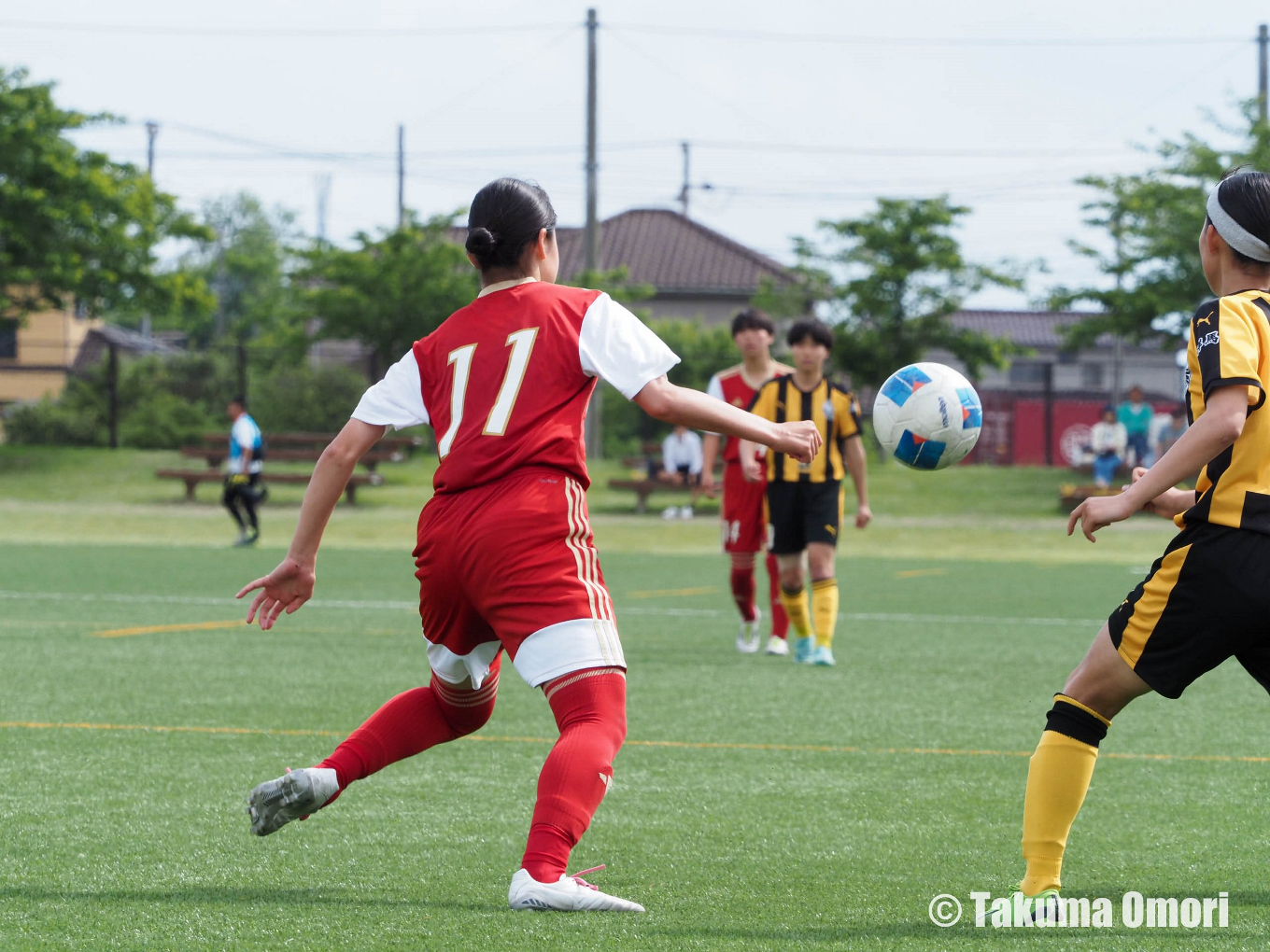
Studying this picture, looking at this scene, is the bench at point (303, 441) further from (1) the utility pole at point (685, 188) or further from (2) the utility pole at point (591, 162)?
(1) the utility pole at point (685, 188)

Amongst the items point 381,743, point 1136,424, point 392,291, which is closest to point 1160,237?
point 1136,424

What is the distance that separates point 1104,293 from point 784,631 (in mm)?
26274

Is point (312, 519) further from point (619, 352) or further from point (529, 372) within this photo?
point (619, 352)

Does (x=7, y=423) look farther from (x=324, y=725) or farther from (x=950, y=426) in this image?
(x=950, y=426)

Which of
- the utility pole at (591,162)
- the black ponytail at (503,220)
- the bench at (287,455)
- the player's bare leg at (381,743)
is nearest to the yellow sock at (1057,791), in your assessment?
the player's bare leg at (381,743)

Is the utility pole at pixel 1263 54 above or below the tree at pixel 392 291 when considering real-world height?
above

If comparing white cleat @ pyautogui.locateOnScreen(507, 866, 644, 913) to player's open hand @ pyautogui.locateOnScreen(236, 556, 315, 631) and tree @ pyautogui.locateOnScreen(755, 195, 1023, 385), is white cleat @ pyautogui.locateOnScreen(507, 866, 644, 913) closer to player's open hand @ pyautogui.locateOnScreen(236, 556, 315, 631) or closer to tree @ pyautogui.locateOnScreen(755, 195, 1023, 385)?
player's open hand @ pyautogui.locateOnScreen(236, 556, 315, 631)

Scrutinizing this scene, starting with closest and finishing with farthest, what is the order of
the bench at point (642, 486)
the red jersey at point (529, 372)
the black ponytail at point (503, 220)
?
the red jersey at point (529, 372)
the black ponytail at point (503, 220)
the bench at point (642, 486)

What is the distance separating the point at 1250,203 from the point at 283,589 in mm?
2713

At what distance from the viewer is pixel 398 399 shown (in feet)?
13.0

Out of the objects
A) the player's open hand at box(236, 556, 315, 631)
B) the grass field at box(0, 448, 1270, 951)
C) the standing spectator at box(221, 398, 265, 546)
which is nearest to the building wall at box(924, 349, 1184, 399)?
the standing spectator at box(221, 398, 265, 546)

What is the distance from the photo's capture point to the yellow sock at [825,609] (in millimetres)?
9250

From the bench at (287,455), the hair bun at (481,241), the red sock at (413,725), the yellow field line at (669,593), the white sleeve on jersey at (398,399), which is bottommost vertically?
the yellow field line at (669,593)

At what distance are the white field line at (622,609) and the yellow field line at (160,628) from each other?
1377 millimetres
